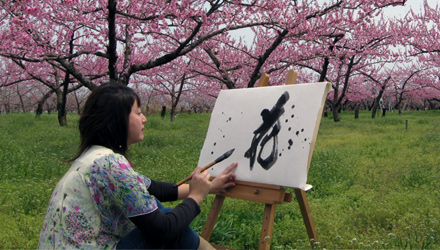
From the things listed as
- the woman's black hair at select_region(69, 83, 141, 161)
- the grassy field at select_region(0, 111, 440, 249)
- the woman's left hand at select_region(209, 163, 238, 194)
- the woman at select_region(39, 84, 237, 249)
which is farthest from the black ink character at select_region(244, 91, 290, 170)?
the woman's black hair at select_region(69, 83, 141, 161)

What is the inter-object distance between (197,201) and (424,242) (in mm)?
2528

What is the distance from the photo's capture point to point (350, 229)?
457cm

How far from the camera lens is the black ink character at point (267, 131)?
11.0 feet

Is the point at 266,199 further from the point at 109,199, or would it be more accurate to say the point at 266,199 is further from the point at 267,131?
the point at 109,199

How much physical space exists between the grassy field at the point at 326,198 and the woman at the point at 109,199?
1553 mm

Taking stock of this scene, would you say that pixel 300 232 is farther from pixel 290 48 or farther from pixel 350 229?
pixel 290 48

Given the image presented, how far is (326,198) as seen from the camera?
19.1 feet

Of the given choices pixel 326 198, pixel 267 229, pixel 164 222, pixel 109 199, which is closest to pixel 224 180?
pixel 267 229

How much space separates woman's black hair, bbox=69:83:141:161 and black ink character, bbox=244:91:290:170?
143 centimetres

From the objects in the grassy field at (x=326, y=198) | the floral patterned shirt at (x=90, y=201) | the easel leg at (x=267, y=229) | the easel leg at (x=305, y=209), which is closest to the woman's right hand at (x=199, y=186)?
the floral patterned shirt at (x=90, y=201)

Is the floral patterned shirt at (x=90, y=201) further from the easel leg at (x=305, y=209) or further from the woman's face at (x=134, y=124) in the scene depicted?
the easel leg at (x=305, y=209)

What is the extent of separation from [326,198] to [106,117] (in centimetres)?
443

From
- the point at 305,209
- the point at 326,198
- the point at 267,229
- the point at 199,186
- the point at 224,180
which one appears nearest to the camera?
the point at 199,186

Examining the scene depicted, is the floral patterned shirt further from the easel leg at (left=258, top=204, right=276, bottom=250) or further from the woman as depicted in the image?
the easel leg at (left=258, top=204, right=276, bottom=250)
